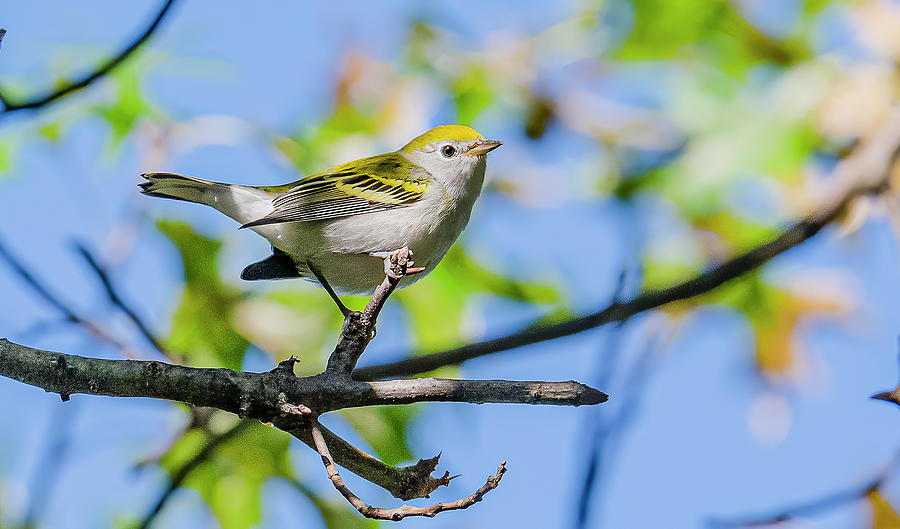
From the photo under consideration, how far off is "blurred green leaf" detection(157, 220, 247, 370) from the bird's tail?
0.48 feet

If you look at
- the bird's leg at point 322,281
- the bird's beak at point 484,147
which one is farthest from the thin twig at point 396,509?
the bird's beak at point 484,147

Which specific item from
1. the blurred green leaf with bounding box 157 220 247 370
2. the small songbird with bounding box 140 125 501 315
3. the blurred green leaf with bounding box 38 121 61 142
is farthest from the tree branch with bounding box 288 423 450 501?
the blurred green leaf with bounding box 38 121 61 142

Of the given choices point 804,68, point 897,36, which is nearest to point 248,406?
point 804,68

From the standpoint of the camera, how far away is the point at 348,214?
11.1 feet

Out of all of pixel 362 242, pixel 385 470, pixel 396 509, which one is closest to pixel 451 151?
pixel 362 242

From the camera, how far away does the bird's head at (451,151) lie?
12.3 feet

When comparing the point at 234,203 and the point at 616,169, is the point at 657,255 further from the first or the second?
the point at 234,203

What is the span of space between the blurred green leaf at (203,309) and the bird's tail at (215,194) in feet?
0.48

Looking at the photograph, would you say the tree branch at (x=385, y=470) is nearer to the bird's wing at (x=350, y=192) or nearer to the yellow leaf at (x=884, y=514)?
the bird's wing at (x=350, y=192)

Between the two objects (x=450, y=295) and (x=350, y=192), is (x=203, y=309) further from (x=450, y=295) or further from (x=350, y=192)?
(x=450, y=295)

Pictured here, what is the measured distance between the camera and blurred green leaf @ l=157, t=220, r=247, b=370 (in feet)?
10.4

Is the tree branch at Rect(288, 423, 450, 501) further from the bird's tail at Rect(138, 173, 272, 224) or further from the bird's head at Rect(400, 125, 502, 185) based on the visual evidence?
the bird's head at Rect(400, 125, 502, 185)

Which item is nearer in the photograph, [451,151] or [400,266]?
[400,266]

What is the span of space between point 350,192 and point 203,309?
0.77 metres
